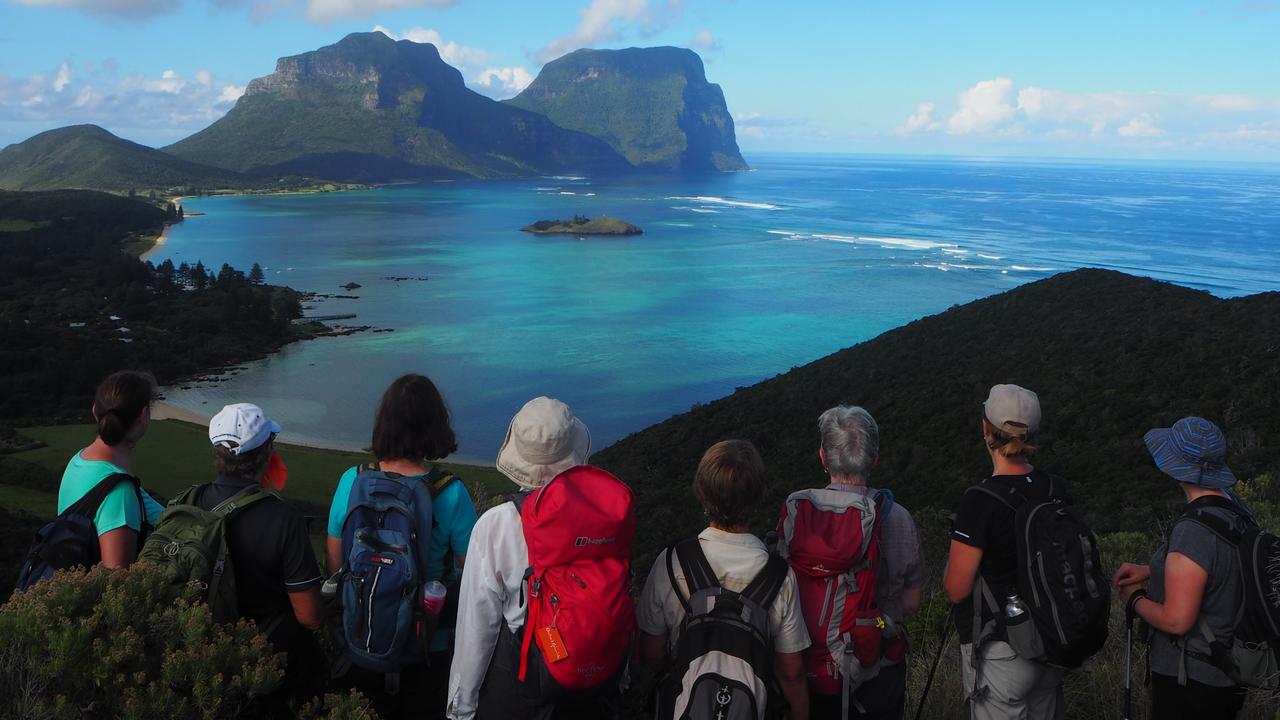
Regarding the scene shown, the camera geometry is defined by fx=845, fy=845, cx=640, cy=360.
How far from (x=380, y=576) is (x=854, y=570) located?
1578 millimetres

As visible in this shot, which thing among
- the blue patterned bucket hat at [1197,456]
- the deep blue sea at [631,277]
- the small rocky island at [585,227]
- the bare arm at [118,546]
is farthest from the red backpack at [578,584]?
the small rocky island at [585,227]

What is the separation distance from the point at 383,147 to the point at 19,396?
17076 cm

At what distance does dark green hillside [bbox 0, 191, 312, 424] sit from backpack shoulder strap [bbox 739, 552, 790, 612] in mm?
39902

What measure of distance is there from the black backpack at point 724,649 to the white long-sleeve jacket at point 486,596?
0.53 meters

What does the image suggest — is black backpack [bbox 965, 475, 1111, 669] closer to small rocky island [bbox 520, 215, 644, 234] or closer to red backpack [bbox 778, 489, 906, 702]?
red backpack [bbox 778, 489, 906, 702]

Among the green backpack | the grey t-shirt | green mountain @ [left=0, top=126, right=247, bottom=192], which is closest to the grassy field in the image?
the green backpack

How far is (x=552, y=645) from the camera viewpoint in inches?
98.4

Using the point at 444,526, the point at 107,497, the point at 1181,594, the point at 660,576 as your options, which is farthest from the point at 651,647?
the point at 107,497

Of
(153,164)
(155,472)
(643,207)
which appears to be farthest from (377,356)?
(153,164)

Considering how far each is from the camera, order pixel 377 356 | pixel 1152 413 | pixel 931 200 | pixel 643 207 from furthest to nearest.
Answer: pixel 931 200 → pixel 643 207 → pixel 377 356 → pixel 1152 413

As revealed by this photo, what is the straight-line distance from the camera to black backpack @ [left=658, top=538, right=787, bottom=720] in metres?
2.53

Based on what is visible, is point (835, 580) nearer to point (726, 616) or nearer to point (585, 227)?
point (726, 616)

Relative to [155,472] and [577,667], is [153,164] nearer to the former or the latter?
[155,472]

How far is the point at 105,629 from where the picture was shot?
8.05 feet
